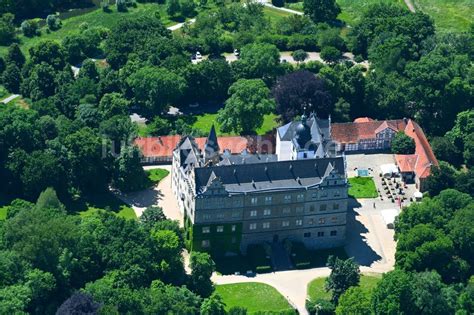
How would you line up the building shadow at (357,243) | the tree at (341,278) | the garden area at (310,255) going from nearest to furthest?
1. the tree at (341,278)
2. the garden area at (310,255)
3. the building shadow at (357,243)

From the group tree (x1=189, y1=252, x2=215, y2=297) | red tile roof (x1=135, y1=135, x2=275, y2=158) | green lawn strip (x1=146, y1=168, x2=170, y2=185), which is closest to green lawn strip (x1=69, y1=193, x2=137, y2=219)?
green lawn strip (x1=146, y1=168, x2=170, y2=185)

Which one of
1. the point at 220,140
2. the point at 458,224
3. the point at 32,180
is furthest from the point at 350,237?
the point at 32,180

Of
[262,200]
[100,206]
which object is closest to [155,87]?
[100,206]

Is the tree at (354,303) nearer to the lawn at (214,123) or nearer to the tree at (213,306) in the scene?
the tree at (213,306)

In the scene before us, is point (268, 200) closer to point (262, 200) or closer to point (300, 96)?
point (262, 200)

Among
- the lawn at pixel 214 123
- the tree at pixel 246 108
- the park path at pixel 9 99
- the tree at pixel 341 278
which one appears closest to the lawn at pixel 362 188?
the tree at pixel 246 108
